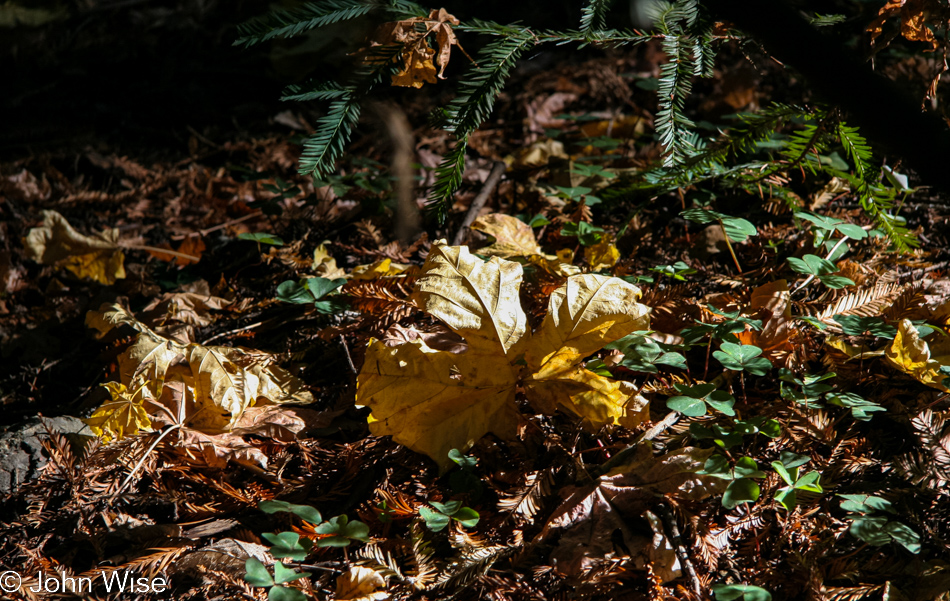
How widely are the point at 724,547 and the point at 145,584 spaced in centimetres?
106

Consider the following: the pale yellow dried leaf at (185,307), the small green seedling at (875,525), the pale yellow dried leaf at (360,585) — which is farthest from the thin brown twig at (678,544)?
the pale yellow dried leaf at (185,307)

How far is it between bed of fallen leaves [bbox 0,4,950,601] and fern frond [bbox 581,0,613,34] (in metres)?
0.54

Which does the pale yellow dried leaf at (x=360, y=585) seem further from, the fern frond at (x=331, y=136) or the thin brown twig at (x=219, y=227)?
the thin brown twig at (x=219, y=227)

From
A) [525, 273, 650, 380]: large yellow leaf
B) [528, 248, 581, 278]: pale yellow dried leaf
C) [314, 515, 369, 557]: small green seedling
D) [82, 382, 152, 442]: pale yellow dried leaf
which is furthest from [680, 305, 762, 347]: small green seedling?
[82, 382, 152, 442]: pale yellow dried leaf

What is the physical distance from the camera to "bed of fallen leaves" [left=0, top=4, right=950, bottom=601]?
110 cm

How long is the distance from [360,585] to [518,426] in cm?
47

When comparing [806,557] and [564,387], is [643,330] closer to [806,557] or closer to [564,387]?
[564,387]

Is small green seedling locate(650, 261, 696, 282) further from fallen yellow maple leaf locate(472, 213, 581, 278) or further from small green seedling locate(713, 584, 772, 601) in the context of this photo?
small green seedling locate(713, 584, 772, 601)

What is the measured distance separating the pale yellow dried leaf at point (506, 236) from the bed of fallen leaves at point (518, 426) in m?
0.01

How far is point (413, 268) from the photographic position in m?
1.77

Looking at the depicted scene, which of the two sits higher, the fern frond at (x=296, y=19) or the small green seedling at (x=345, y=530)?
the fern frond at (x=296, y=19)

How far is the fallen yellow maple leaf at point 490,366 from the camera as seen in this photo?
1270mm

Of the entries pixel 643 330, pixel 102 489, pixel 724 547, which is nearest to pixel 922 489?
pixel 724 547

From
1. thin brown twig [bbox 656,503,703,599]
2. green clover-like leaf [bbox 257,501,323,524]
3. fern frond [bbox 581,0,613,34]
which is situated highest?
fern frond [bbox 581,0,613,34]
